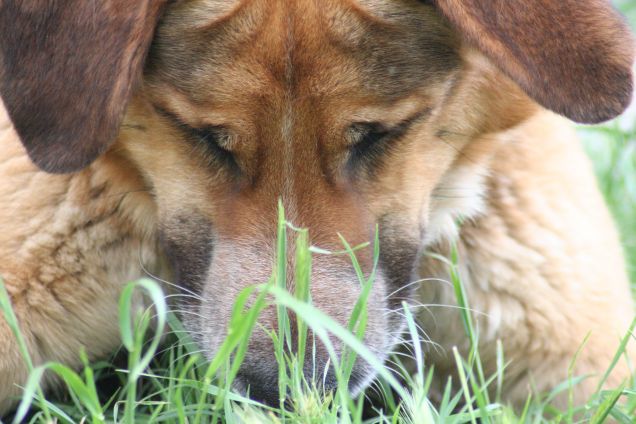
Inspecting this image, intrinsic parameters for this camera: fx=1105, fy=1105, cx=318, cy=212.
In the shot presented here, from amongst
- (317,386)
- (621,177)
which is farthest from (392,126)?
(621,177)

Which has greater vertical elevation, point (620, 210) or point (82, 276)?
point (82, 276)

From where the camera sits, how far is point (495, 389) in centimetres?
379

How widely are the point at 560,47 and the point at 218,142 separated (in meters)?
0.97

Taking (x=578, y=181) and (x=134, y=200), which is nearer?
(x=134, y=200)

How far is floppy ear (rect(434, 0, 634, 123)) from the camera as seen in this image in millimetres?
2846

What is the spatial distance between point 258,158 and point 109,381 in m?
1.17

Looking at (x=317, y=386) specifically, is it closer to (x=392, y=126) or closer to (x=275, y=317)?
(x=275, y=317)

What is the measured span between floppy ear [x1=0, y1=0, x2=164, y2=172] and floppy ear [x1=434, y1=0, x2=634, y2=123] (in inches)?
32.9

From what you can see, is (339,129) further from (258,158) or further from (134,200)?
(134,200)

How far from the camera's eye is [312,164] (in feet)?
10.2

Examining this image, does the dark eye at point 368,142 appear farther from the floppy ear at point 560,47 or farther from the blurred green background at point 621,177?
the blurred green background at point 621,177

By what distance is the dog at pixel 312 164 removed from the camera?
294 cm

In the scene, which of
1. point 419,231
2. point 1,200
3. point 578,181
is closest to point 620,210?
point 578,181

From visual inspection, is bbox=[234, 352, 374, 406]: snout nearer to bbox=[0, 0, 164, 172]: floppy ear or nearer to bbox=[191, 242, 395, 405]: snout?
bbox=[191, 242, 395, 405]: snout
